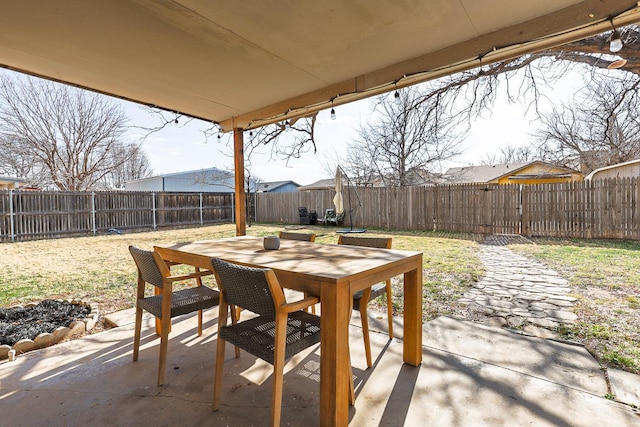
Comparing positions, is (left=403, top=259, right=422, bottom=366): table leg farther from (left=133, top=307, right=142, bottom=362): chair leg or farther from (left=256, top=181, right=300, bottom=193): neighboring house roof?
(left=256, top=181, right=300, bottom=193): neighboring house roof

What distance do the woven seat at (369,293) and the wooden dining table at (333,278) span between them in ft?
0.84

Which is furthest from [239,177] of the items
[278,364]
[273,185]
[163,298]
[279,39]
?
[273,185]

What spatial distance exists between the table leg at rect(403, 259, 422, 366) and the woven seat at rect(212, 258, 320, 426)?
2.12 feet

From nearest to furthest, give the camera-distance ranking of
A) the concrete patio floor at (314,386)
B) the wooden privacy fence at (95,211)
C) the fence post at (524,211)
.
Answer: the concrete patio floor at (314,386)
the fence post at (524,211)
the wooden privacy fence at (95,211)

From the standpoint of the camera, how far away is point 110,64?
2.66 metres

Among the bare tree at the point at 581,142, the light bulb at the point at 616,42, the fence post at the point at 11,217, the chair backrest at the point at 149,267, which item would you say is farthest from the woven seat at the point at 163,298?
the bare tree at the point at 581,142

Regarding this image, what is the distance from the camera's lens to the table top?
1647mm

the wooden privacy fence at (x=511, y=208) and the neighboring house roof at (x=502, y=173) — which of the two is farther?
the neighboring house roof at (x=502, y=173)

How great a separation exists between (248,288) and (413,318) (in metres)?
1.16

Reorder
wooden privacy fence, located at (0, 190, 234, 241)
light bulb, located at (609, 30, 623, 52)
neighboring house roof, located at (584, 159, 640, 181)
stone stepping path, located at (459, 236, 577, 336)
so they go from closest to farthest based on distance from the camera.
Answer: light bulb, located at (609, 30, 623, 52), stone stepping path, located at (459, 236, 577, 336), neighboring house roof, located at (584, 159, 640, 181), wooden privacy fence, located at (0, 190, 234, 241)

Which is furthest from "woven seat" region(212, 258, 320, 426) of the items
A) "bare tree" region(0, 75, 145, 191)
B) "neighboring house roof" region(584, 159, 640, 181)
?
"bare tree" region(0, 75, 145, 191)

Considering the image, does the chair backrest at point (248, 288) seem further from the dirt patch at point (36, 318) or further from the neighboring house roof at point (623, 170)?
the neighboring house roof at point (623, 170)

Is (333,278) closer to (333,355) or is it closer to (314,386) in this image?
(333,355)

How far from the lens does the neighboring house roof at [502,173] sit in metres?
14.1
